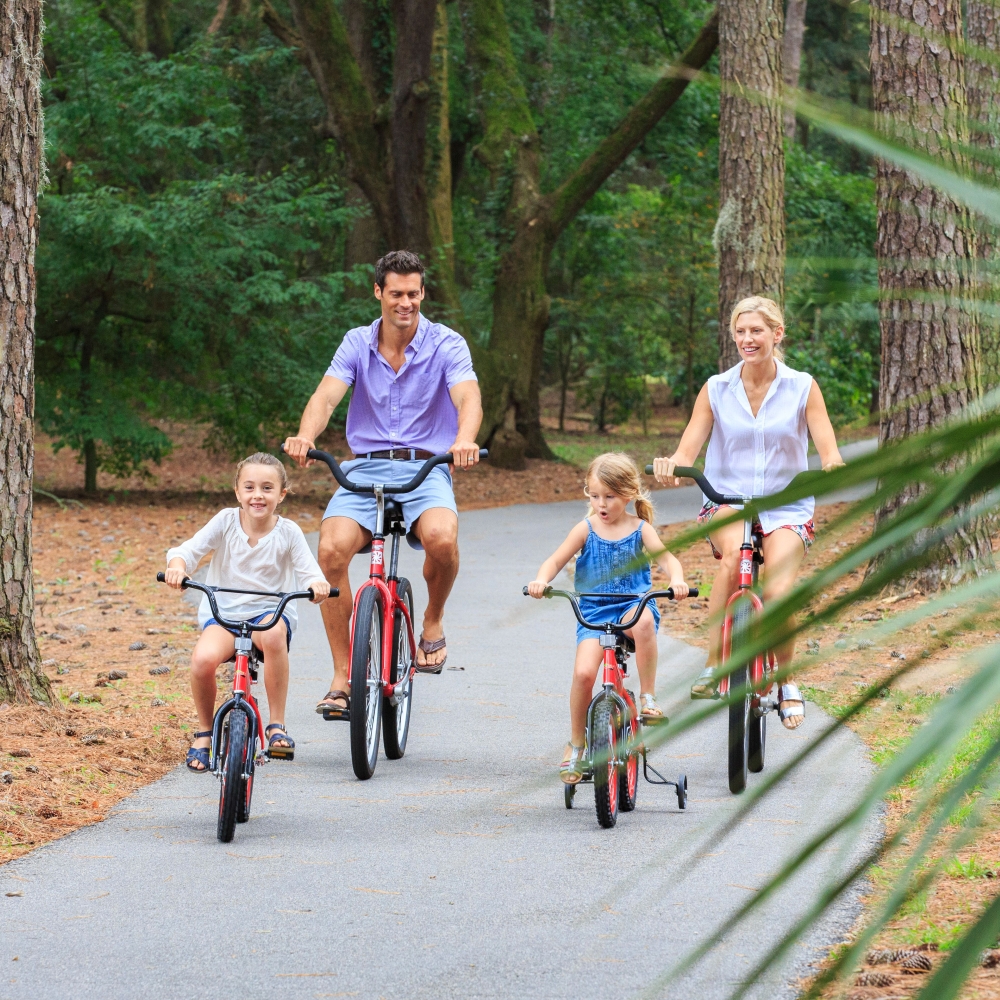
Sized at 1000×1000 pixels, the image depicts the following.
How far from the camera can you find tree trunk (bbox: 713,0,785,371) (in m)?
13.4

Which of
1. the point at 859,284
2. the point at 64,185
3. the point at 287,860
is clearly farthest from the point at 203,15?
the point at 859,284

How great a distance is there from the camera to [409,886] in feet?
14.8

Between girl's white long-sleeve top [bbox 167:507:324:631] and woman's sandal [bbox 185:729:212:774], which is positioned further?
girl's white long-sleeve top [bbox 167:507:324:631]

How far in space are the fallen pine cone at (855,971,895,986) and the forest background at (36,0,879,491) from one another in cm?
735

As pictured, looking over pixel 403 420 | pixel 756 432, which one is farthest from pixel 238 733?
pixel 756 432

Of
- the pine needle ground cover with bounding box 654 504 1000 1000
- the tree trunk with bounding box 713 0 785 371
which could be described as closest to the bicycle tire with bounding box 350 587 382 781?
the pine needle ground cover with bounding box 654 504 1000 1000

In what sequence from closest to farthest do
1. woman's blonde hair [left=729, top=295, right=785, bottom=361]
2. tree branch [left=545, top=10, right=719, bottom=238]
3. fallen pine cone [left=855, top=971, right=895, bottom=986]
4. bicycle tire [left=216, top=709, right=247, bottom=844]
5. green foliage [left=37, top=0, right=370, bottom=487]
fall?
1. fallen pine cone [left=855, top=971, right=895, bottom=986]
2. bicycle tire [left=216, top=709, right=247, bottom=844]
3. woman's blonde hair [left=729, top=295, right=785, bottom=361]
4. green foliage [left=37, top=0, right=370, bottom=487]
5. tree branch [left=545, top=10, right=719, bottom=238]

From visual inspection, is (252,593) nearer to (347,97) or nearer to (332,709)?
(332,709)

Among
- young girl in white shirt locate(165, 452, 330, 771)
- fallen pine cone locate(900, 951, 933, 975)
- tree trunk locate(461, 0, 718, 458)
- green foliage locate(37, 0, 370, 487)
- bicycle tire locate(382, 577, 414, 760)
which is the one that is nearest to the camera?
fallen pine cone locate(900, 951, 933, 975)

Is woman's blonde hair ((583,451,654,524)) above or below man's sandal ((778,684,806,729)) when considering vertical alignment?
above

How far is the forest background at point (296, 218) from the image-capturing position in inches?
688

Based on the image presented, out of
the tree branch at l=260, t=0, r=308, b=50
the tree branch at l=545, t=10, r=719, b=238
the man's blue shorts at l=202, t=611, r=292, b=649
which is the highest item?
the tree branch at l=260, t=0, r=308, b=50

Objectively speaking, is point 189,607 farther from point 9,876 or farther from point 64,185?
point 64,185

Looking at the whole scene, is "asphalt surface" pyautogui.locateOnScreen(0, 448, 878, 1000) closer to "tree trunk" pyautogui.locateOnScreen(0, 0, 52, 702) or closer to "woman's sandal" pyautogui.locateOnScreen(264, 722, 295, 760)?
"woman's sandal" pyautogui.locateOnScreen(264, 722, 295, 760)
